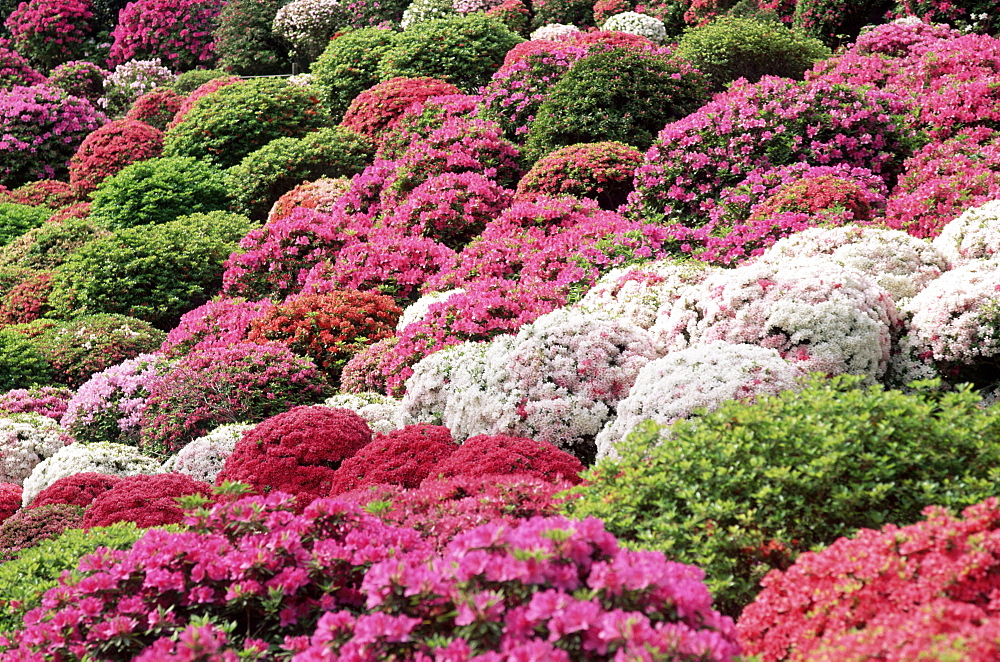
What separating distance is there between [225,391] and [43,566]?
4379 mm

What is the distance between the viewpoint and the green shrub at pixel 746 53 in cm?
1557

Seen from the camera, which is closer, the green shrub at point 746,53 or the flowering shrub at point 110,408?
the flowering shrub at point 110,408

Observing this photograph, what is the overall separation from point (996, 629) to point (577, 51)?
45.1 ft

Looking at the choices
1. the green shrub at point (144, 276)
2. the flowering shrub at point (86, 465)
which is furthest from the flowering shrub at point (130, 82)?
the flowering shrub at point (86, 465)

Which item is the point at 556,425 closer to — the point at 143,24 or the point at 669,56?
the point at 669,56

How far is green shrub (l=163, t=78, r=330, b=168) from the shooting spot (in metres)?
18.8

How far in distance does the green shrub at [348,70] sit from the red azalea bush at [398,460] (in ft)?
50.9

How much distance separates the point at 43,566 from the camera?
16.3 feet

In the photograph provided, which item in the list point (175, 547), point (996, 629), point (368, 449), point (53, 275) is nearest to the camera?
point (996, 629)

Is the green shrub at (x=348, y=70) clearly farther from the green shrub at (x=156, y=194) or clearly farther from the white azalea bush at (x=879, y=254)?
the white azalea bush at (x=879, y=254)

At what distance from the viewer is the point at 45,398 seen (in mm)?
11312

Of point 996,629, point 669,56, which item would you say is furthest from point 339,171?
point 996,629

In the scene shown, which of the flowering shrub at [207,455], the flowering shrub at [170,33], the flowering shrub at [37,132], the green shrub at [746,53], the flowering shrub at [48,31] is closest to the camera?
the flowering shrub at [207,455]

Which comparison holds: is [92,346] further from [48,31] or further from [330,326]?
[48,31]
